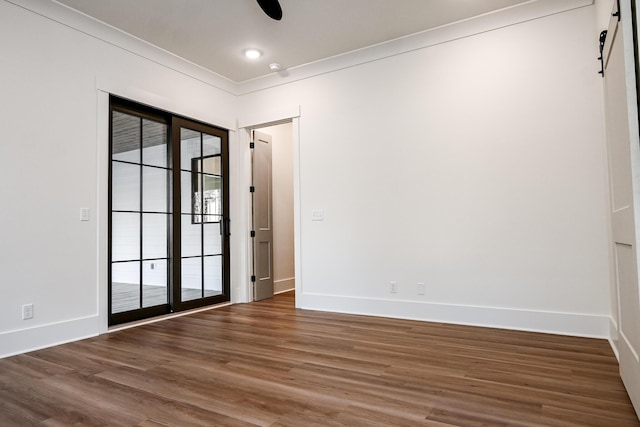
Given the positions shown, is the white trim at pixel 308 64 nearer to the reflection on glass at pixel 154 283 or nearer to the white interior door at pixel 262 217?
the white interior door at pixel 262 217

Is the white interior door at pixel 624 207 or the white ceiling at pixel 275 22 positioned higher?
the white ceiling at pixel 275 22

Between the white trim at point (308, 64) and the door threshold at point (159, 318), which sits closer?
the white trim at point (308, 64)

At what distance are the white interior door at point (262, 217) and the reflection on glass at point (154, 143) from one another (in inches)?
49.9

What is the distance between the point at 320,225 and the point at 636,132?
10.8 feet

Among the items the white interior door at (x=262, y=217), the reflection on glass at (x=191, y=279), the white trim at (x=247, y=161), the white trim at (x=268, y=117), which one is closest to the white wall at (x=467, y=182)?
the white trim at (x=268, y=117)

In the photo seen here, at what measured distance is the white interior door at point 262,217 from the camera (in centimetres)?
538

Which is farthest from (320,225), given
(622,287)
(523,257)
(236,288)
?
(622,287)

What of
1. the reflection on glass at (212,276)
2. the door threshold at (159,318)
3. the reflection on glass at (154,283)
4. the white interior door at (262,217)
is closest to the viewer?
the door threshold at (159,318)

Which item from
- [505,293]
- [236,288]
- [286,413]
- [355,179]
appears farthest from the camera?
[236,288]

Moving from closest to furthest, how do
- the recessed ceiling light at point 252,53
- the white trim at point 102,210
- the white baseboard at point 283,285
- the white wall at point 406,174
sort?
the white wall at point 406,174, the white trim at point 102,210, the recessed ceiling light at point 252,53, the white baseboard at point 283,285

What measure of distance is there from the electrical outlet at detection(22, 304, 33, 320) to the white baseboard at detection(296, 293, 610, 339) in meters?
2.60

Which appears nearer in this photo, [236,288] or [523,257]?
[523,257]

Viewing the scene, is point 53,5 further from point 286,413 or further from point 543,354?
point 543,354

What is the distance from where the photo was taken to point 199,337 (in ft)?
11.5
